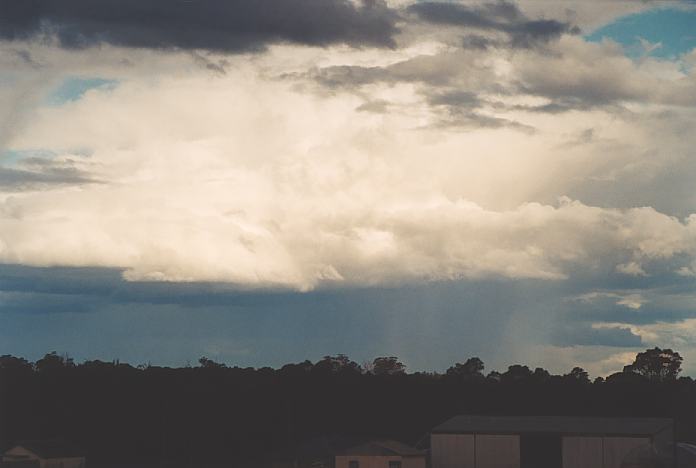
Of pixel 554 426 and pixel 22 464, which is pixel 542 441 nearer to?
pixel 554 426

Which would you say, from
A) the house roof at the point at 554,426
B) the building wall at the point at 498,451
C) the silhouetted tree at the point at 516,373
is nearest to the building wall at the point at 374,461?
the house roof at the point at 554,426

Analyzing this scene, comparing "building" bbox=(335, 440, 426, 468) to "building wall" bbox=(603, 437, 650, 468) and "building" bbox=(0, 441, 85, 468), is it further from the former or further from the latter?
"building" bbox=(0, 441, 85, 468)

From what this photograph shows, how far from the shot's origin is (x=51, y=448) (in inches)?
4267

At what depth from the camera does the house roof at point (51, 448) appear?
106m

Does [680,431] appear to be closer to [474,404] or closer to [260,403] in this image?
[474,404]

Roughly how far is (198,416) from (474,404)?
35655mm

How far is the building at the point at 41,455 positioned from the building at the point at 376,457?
27097 millimetres

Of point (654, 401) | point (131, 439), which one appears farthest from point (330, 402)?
point (654, 401)

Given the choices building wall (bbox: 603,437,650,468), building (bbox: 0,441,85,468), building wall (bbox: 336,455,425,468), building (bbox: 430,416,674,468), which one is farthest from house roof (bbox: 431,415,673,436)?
building (bbox: 0,441,85,468)

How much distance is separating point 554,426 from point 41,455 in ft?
158

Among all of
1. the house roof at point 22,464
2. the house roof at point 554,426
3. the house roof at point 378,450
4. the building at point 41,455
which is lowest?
the house roof at point 22,464

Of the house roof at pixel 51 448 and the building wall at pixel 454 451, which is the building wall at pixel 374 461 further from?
the house roof at pixel 51 448

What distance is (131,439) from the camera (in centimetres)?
12888

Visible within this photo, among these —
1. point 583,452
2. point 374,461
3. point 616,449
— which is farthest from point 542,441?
point 374,461
